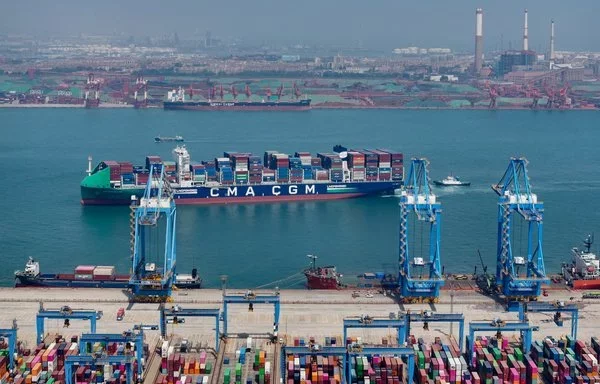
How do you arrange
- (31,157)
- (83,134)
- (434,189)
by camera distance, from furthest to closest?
(83,134), (31,157), (434,189)

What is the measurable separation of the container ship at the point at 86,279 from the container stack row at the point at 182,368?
15.5ft

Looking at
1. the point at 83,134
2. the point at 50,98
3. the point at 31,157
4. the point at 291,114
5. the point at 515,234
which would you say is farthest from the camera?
the point at 50,98

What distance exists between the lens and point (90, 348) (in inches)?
650

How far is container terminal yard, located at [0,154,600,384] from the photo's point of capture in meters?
15.7

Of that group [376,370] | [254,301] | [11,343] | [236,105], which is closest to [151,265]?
[254,301]

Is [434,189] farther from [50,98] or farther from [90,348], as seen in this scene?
[50,98]

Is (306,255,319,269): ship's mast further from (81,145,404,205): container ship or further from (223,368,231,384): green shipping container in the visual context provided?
(81,145,404,205): container ship

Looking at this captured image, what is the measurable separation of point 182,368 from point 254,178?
58.6 ft

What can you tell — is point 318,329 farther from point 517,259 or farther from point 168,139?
point 168,139

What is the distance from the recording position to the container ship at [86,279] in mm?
21531

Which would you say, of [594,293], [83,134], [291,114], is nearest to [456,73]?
[291,114]

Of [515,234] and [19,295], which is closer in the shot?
[19,295]

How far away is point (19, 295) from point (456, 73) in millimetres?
87763

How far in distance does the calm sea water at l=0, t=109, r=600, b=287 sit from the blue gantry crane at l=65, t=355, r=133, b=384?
7.56m
